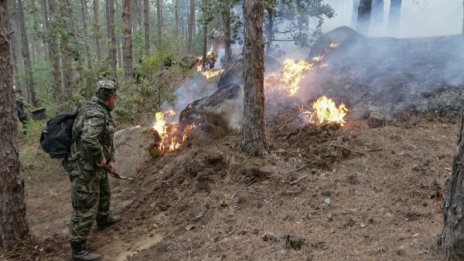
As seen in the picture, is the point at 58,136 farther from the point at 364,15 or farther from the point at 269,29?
the point at 364,15

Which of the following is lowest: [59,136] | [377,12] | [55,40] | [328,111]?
[328,111]

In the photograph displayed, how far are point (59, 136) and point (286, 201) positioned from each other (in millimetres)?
3354

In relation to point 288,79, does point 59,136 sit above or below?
above

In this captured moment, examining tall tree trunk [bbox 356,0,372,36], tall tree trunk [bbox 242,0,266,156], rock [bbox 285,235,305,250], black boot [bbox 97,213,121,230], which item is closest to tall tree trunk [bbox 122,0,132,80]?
tall tree trunk [bbox 242,0,266,156]

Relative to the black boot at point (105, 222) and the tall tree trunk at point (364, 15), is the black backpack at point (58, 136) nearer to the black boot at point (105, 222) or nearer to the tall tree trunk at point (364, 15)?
the black boot at point (105, 222)

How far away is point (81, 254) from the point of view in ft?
16.6

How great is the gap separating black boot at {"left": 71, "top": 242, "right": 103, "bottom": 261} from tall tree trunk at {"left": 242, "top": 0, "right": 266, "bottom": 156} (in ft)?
11.0

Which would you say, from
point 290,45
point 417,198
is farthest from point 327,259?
point 290,45

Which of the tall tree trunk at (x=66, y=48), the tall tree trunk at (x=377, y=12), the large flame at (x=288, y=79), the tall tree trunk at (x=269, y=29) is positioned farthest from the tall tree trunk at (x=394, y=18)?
the tall tree trunk at (x=66, y=48)

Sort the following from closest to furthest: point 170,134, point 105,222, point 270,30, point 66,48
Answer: point 105,222 → point 170,134 → point 66,48 → point 270,30

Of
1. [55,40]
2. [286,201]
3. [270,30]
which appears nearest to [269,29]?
[270,30]

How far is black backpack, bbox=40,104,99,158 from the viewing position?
17.0 ft

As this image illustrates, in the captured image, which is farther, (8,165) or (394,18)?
(394,18)

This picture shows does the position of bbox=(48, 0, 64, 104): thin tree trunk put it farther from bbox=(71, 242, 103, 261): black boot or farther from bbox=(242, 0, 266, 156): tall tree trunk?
bbox=(71, 242, 103, 261): black boot
